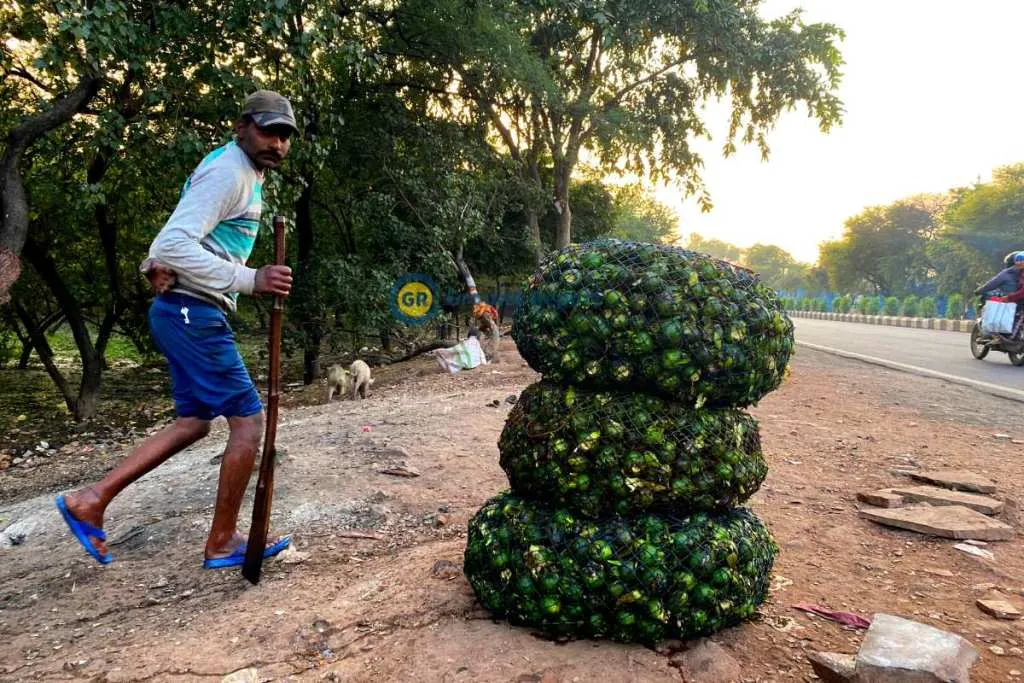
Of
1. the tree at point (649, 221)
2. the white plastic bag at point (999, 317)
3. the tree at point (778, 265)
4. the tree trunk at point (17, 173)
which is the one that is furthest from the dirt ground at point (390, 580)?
the tree at point (778, 265)

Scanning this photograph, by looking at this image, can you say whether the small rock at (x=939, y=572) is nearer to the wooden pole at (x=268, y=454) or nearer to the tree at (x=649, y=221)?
the wooden pole at (x=268, y=454)

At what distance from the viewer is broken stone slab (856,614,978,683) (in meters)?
1.96

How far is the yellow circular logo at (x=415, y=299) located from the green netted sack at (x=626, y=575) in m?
11.3

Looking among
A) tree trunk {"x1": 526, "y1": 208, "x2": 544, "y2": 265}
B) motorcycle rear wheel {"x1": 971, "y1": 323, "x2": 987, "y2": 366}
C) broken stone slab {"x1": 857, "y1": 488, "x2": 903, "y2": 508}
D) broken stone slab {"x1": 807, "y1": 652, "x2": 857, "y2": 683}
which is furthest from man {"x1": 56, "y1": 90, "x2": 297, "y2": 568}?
tree trunk {"x1": 526, "y1": 208, "x2": 544, "y2": 265}

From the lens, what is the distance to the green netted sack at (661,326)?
91.7 inches

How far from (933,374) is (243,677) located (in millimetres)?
10660

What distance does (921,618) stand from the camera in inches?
104

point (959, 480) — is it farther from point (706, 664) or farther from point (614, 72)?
point (614, 72)

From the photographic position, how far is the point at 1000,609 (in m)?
2.70

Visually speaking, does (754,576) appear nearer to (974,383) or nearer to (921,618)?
(921,618)

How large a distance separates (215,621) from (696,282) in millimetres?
2250

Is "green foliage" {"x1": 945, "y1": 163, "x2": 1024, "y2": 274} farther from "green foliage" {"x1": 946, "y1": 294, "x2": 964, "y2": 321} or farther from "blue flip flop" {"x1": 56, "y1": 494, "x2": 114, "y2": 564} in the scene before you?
"blue flip flop" {"x1": 56, "y1": 494, "x2": 114, "y2": 564}

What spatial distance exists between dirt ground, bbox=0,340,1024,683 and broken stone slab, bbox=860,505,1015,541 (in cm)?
8

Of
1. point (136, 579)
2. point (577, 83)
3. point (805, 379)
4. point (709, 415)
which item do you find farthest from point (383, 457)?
point (577, 83)
